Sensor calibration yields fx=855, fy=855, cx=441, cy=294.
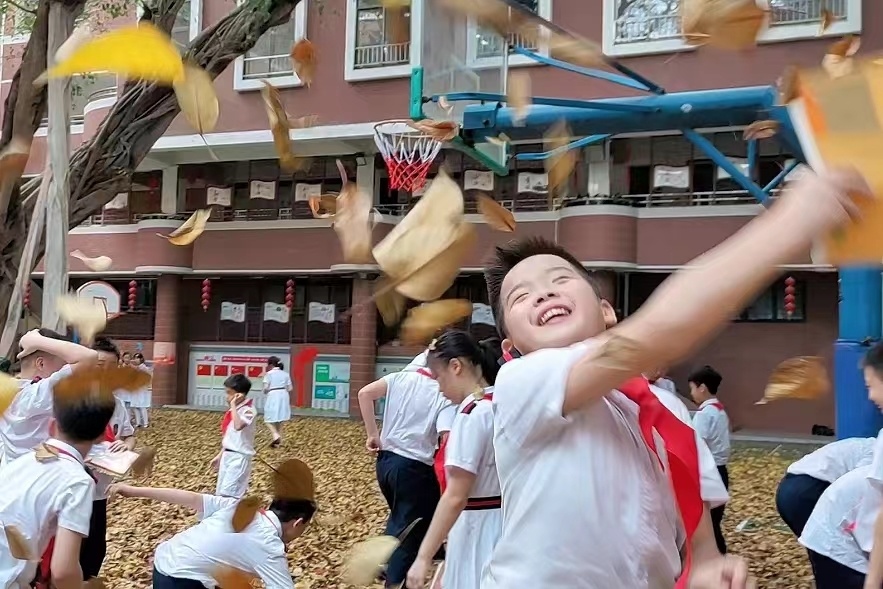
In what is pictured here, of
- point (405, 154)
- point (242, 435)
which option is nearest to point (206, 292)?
point (405, 154)

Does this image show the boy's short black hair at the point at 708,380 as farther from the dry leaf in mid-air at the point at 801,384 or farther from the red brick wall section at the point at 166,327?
the red brick wall section at the point at 166,327

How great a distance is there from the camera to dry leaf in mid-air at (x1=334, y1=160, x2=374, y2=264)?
2.49m

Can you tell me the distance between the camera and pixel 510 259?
1.52m

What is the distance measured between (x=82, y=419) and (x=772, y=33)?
10.3 m

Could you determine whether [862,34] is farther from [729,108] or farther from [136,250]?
[136,250]

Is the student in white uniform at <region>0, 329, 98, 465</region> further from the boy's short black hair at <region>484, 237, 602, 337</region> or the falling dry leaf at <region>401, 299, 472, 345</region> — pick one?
the boy's short black hair at <region>484, 237, 602, 337</region>

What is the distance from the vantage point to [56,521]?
2.43m

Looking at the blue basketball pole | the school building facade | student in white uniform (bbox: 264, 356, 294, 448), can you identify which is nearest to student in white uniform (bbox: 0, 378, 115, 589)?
the blue basketball pole

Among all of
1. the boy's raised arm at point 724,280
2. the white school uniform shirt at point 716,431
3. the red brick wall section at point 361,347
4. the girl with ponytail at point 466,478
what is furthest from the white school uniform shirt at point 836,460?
the red brick wall section at point 361,347

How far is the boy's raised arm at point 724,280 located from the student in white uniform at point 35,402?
2812 mm

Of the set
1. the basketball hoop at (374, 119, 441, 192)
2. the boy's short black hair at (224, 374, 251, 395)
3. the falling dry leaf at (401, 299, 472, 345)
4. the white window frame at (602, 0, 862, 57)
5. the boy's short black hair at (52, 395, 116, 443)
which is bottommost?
the boy's short black hair at (224, 374, 251, 395)

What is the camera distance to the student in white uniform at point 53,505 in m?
2.34

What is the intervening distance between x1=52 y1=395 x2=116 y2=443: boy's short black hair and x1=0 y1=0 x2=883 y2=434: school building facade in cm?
819

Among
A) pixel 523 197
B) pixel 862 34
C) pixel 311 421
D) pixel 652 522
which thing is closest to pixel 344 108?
pixel 523 197
